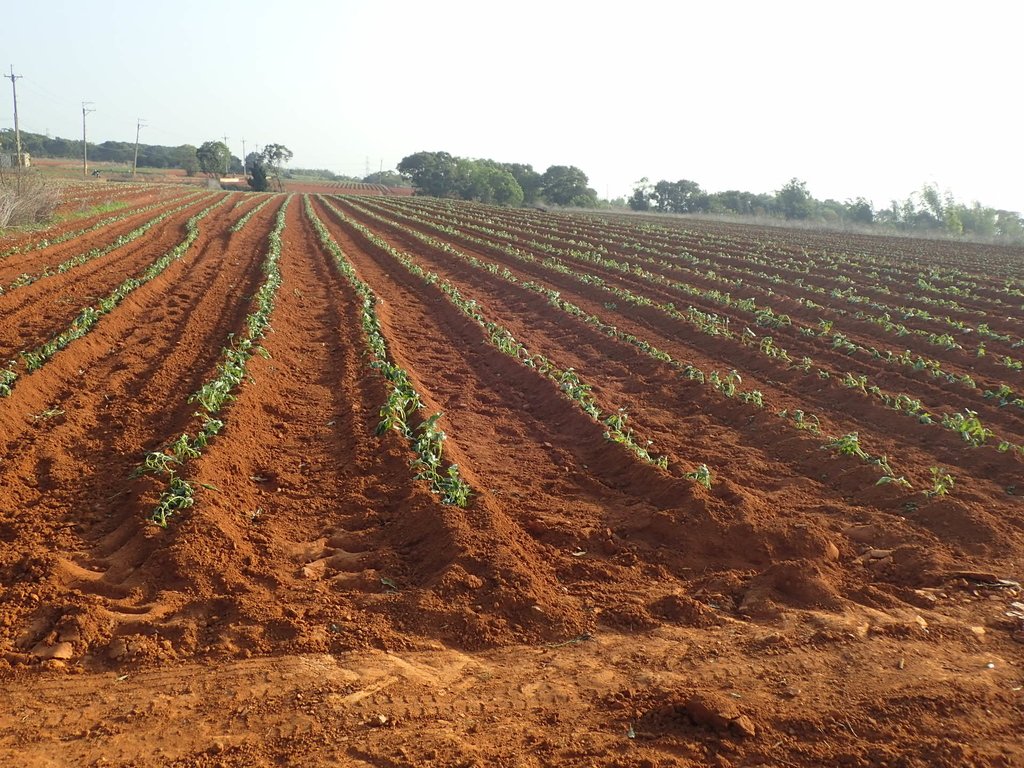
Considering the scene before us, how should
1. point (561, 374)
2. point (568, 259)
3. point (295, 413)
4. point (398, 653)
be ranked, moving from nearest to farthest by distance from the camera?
point (398, 653) → point (295, 413) → point (561, 374) → point (568, 259)

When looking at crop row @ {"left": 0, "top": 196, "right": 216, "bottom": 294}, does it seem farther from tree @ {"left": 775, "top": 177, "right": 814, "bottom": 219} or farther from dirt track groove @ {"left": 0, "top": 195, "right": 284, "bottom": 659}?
tree @ {"left": 775, "top": 177, "right": 814, "bottom": 219}

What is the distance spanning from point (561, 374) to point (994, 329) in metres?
11.4

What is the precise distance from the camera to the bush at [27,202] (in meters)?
23.8

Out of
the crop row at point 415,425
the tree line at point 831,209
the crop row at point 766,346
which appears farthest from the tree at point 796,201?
the crop row at point 415,425

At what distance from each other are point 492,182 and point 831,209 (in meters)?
42.3

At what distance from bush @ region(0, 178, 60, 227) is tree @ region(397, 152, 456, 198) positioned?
202 ft

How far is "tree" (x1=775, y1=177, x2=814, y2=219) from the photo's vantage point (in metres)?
77.6

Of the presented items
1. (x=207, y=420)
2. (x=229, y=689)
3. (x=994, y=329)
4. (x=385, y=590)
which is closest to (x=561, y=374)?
(x=207, y=420)

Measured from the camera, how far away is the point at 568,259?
24.7 metres

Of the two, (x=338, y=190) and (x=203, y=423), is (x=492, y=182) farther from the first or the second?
(x=203, y=423)

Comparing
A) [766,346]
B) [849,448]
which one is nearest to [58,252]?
[766,346]

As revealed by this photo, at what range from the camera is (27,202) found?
2552 cm

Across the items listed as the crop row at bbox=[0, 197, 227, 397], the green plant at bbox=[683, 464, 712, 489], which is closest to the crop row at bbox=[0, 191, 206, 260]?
the crop row at bbox=[0, 197, 227, 397]

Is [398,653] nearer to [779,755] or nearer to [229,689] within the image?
[229,689]
